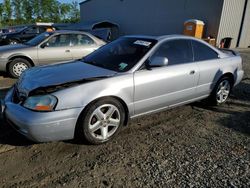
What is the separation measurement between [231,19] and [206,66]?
1380 cm

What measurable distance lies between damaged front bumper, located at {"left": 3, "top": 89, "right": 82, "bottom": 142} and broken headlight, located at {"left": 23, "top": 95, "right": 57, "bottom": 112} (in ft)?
0.18

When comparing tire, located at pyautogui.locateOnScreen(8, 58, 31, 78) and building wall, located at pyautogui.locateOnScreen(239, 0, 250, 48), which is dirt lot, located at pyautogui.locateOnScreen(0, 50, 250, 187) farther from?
building wall, located at pyautogui.locateOnScreen(239, 0, 250, 48)

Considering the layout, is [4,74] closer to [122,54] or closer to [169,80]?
[122,54]

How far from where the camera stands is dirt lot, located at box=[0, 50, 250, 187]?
2.68 metres

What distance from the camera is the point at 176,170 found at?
2.86 m

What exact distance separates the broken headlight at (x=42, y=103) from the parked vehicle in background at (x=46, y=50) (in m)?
4.49

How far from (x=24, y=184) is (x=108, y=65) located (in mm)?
2027

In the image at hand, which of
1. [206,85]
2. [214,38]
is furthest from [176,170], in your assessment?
[214,38]

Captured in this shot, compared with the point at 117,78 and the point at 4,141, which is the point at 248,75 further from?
the point at 4,141

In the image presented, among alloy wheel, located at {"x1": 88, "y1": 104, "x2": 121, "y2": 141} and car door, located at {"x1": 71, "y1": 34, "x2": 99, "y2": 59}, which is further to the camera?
car door, located at {"x1": 71, "y1": 34, "x2": 99, "y2": 59}

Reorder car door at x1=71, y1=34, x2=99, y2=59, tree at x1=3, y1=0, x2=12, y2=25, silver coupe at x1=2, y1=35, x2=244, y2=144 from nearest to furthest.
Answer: silver coupe at x1=2, y1=35, x2=244, y2=144, car door at x1=71, y1=34, x2=99, y2=59, tree at x1=3, y1=0, x2=12, y2=25

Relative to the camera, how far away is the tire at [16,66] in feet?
22.7

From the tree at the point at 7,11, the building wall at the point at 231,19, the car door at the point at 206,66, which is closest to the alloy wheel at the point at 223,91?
the car door at the point at 206,66


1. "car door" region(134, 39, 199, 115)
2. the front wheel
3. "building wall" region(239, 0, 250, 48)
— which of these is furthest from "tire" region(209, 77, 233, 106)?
"building wall" region(239, 0, 250, 48)
